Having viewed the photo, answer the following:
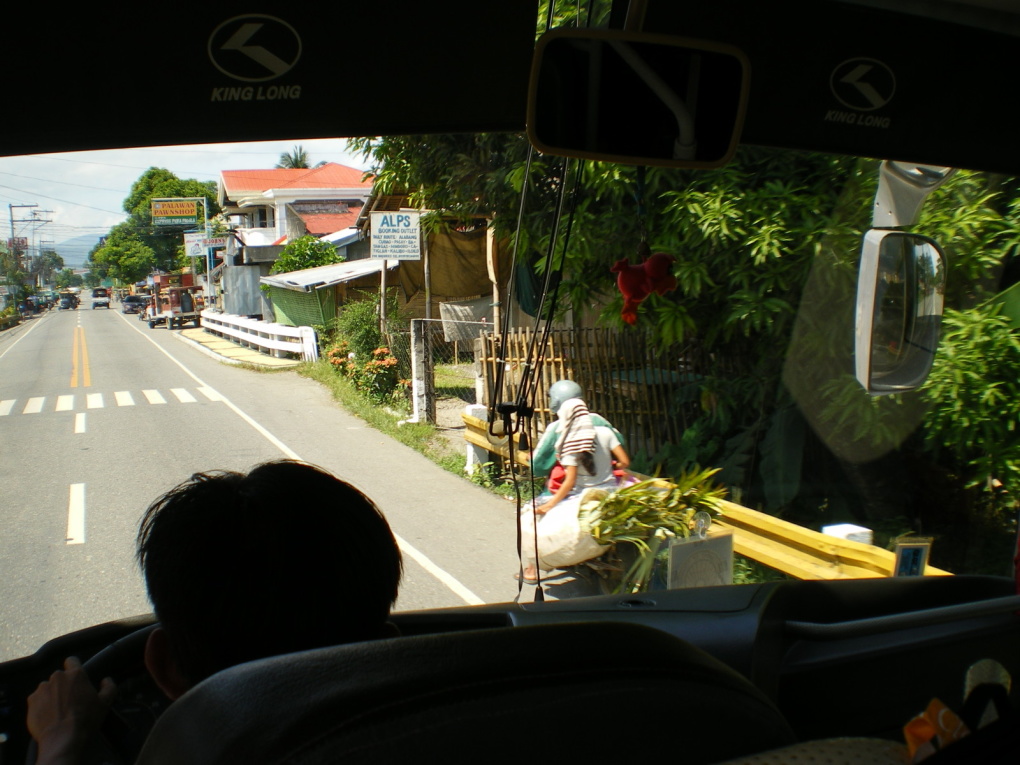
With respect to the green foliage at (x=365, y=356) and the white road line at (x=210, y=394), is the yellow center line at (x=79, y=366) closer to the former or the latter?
the white road line at (x=210, y=394)

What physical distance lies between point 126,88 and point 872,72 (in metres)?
2.29

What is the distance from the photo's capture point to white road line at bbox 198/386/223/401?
41.9 ft

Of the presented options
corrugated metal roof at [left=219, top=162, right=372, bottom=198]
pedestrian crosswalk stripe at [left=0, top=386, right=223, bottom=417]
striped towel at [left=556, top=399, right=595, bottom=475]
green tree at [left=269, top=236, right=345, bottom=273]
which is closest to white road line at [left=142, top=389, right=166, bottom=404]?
pedestrian crosswalk stripe at [left=0, top=386, right=223, bottom=417]

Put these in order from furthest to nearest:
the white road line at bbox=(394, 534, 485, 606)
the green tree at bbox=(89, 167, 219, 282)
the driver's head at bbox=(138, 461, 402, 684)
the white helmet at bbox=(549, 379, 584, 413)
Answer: the green tree at bbox=(89, 167, 219, 282), the white helmet at bbox=(549, 379, 584, 413), the white road line at bbox=(394, 534, 485, 606), the driver's head at bbox=(138, 461, 402, 684)

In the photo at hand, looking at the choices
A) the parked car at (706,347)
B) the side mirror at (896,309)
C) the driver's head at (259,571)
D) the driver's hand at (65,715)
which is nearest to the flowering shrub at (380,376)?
the parked car at (706,347)

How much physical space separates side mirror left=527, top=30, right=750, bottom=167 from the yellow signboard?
557cm

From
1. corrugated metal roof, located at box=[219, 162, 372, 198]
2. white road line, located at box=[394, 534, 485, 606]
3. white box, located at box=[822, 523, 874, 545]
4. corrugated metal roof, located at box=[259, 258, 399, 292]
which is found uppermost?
corrugated metal roof, located at box=[219, 162, 372, 198]

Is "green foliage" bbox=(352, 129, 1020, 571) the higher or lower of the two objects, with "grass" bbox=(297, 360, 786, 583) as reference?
higher

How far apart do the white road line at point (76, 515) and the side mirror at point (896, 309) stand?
474 cm

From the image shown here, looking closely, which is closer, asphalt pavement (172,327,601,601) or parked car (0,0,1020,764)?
parked car (0,0,1020,764)

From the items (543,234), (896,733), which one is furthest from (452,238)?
(896,733)

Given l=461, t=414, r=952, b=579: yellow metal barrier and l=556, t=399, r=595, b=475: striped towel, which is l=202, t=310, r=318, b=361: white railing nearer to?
l=556, t=399, r=595, b=475: striped towel

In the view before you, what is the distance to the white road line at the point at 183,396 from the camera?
12219 millimetres

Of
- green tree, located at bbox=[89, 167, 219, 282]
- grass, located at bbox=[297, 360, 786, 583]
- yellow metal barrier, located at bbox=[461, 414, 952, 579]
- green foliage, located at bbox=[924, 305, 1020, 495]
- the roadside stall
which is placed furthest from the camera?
the roadside stall
